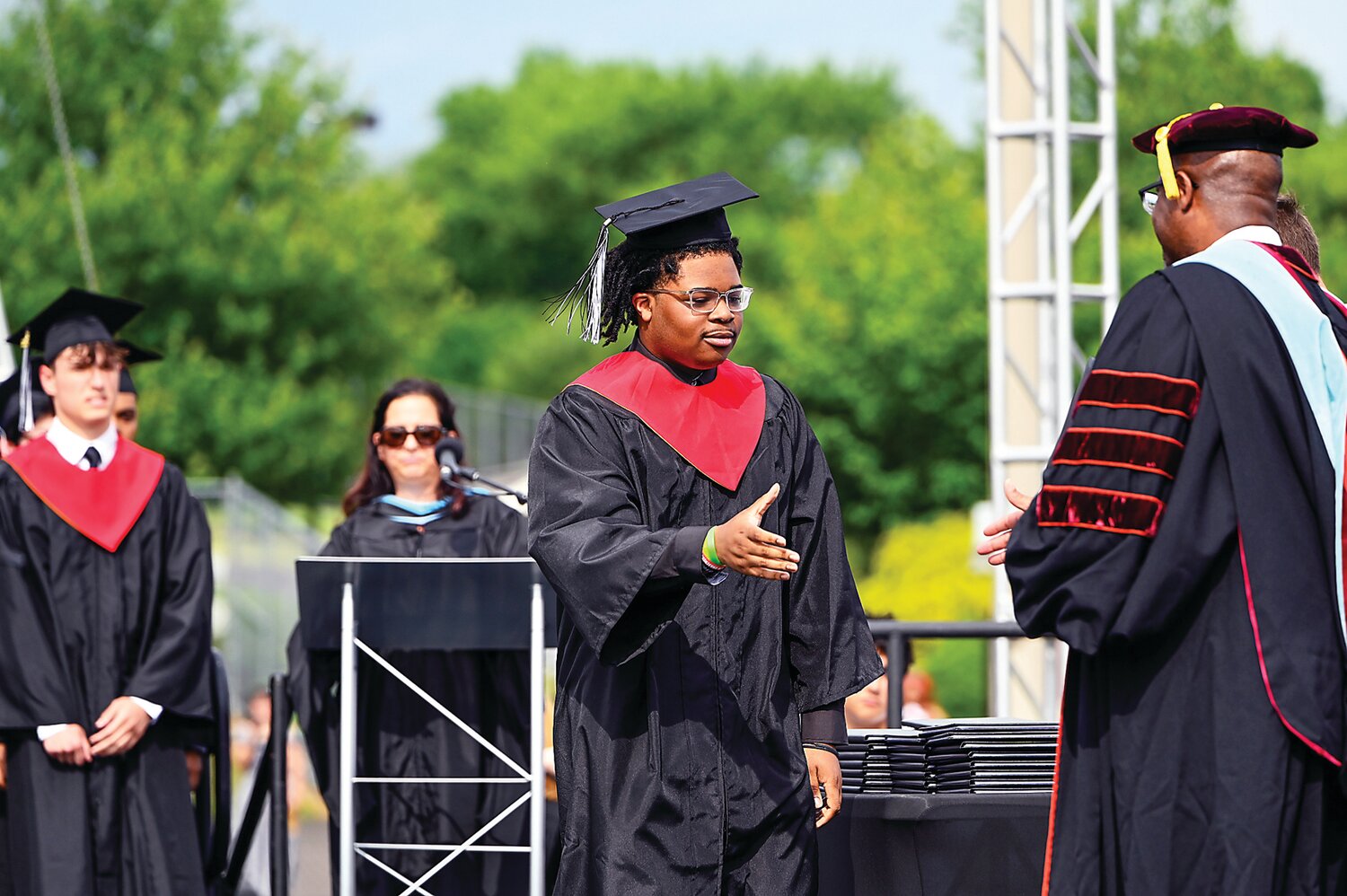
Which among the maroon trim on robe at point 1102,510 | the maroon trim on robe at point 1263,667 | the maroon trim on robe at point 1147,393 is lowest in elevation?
the maroon trim on robe at point 1263,667

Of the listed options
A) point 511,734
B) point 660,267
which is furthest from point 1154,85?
point 660,267

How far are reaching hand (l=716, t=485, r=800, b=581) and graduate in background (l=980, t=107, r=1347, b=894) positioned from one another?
0.44m

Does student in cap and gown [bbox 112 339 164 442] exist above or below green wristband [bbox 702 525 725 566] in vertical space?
above

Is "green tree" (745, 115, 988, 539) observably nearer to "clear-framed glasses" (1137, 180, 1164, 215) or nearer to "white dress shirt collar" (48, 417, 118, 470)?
"white dress shirt collar" (48, 417, 118, 470)

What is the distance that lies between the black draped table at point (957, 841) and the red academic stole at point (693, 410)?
114cm

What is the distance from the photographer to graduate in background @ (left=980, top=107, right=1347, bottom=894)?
3.01m

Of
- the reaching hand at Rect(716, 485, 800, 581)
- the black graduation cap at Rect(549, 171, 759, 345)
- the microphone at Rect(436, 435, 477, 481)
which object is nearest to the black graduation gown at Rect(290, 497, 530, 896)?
the microphone at Rect(436, 435, 477, 481)

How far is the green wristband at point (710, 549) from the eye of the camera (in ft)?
10.4

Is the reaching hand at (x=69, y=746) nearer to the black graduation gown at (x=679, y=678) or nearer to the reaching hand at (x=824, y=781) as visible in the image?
the black graduation gown at (x=679, y=678)

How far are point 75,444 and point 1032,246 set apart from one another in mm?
4565

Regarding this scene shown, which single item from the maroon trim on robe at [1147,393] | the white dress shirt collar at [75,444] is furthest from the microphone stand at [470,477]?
the maroon trim on robe at [1147,393]

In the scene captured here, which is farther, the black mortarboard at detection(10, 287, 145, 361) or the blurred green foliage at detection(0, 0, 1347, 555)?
the blurred green foliage at detection(0, 0, 1347, 555)

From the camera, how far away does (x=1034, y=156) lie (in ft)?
27.0

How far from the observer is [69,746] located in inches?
196
